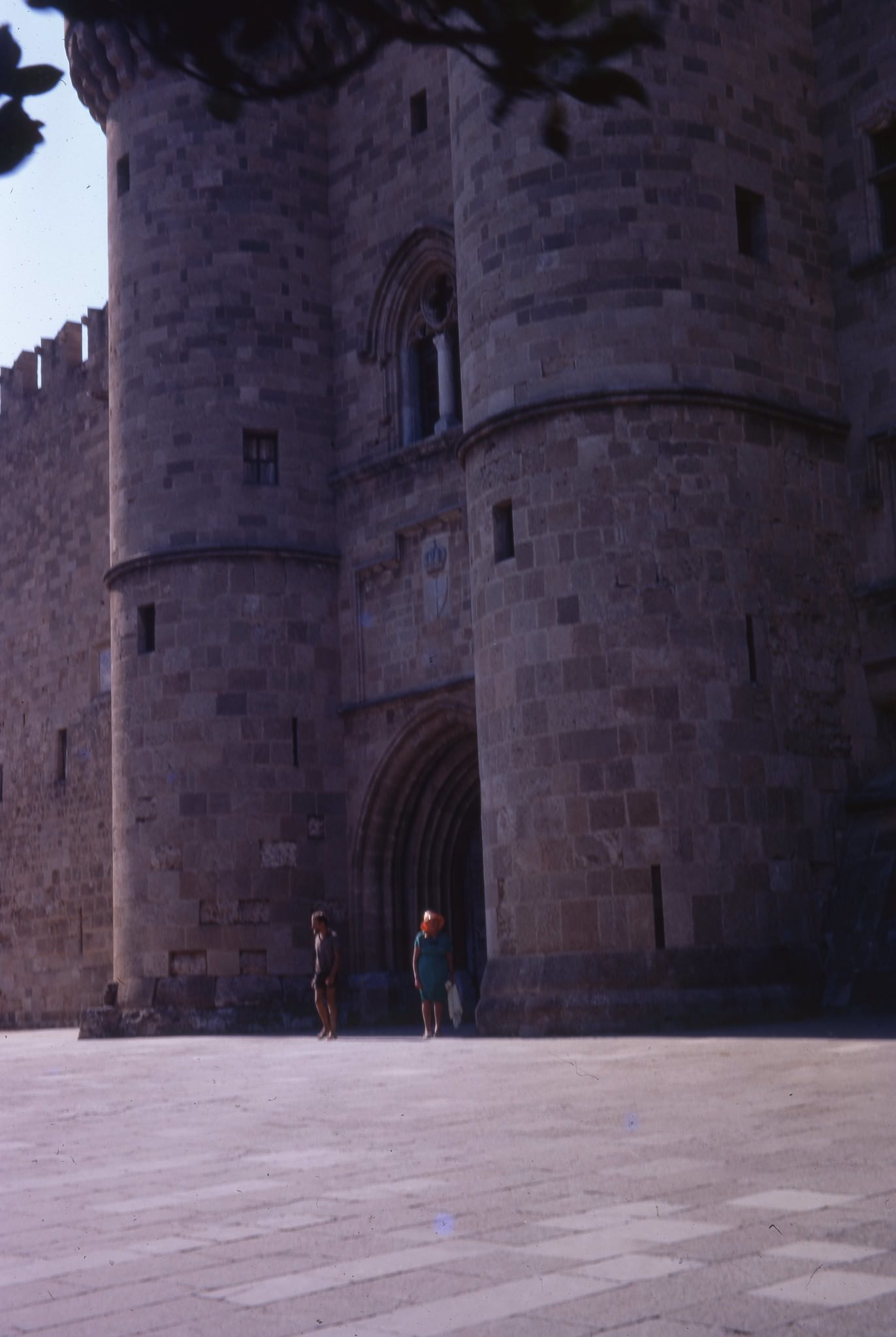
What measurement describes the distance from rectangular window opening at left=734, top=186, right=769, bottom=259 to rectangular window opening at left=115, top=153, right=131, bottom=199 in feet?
27.7

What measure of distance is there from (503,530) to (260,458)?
224 inches

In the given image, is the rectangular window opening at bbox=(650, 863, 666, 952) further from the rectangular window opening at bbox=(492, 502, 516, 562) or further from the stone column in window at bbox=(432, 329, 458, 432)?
the stone column in window at bbox=(432, 329, 458, 432)

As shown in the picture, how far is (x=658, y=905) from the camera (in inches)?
530

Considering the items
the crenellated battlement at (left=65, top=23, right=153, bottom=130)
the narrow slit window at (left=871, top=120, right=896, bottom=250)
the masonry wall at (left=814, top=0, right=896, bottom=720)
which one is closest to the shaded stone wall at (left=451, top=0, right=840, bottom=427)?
the masonry wall at (left=814, top=0, right=896, bottom=720)

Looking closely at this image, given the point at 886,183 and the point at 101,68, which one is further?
the point at 101,68

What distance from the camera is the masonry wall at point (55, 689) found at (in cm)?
2369

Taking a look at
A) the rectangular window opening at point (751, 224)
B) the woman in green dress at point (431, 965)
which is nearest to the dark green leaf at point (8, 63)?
the woman in green dress at point (431, 965)

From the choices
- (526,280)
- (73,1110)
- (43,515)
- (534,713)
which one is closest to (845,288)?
(526,280)

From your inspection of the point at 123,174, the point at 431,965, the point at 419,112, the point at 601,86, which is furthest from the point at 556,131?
the point at 123,174

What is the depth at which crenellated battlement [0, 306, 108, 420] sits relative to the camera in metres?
24.5

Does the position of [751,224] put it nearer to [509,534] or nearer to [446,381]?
[509,534]

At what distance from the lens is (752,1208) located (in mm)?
4930

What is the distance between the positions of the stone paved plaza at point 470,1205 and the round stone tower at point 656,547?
356 centimetres

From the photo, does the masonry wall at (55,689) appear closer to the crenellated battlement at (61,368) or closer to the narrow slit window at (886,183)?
the crenellated battlement at (61,368)
